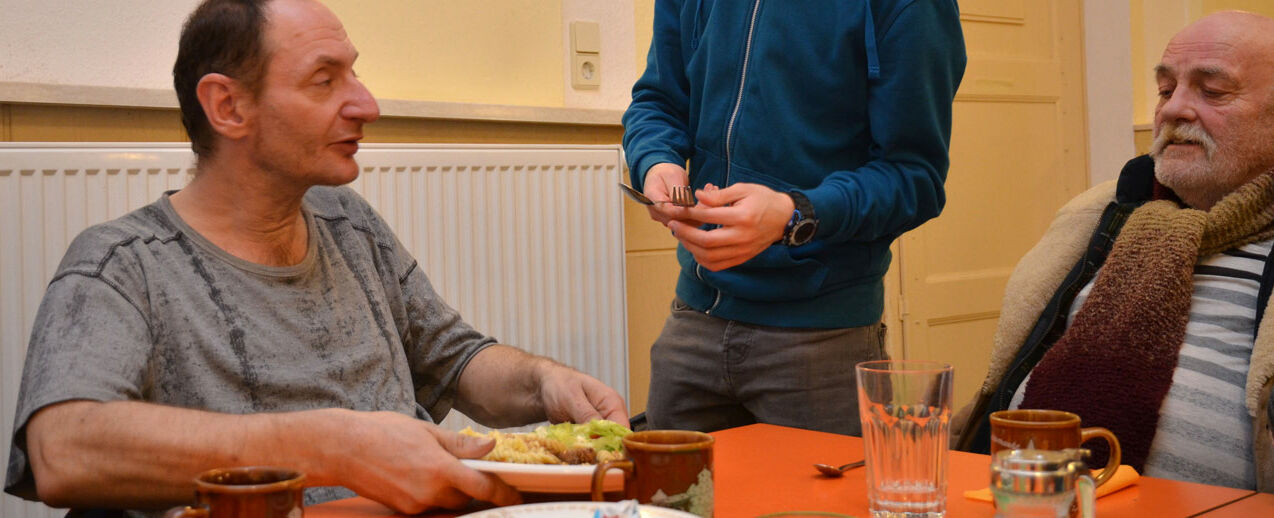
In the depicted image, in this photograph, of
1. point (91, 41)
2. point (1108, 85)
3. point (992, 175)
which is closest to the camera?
point (91, 41)

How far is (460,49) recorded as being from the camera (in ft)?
9.35

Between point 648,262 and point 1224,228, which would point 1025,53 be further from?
point 1224,228

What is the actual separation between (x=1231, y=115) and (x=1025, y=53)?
7.76 feet

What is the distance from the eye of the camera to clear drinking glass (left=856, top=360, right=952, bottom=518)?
1025 millimetres

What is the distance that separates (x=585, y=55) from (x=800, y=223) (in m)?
1.47

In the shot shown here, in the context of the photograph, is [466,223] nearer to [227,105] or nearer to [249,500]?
[227,105]

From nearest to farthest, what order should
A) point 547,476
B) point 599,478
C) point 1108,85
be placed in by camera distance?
point 599,478, point 547,476, point 1108,85

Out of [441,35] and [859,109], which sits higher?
[441,35]

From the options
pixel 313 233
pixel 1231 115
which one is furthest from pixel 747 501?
pixel 1231 115

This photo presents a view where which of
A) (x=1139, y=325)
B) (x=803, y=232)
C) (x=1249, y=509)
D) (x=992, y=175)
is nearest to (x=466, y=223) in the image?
(x=803, y=232)

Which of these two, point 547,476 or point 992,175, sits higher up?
point 992,175

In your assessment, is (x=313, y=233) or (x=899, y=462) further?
(x=313, y=233)

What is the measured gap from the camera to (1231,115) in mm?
2037

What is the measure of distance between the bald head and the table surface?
102cm
